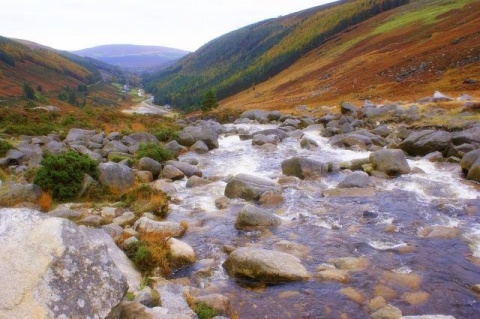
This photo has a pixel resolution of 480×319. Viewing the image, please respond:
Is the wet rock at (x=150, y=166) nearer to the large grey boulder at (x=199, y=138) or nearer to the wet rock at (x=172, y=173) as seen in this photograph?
the wet rock at (x=172, y=173)

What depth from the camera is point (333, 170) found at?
72.6 feet

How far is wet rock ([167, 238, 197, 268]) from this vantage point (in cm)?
1152

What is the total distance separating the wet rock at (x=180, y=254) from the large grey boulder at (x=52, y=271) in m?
4.79

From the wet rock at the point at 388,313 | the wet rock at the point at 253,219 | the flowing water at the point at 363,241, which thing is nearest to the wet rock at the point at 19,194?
the flowing water at the point at 363,241

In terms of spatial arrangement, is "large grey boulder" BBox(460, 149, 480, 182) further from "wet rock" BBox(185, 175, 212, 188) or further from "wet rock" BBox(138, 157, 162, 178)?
"wet rock" BBox(138, 157, 162, 178)

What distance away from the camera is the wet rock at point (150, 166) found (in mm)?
21141

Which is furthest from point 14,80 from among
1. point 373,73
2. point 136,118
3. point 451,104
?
point 451,104

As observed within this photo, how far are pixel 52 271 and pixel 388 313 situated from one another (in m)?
7.28

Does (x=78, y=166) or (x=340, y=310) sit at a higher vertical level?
(x=78, y=166)

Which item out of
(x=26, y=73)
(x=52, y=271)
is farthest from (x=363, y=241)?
(x=26, y=73)

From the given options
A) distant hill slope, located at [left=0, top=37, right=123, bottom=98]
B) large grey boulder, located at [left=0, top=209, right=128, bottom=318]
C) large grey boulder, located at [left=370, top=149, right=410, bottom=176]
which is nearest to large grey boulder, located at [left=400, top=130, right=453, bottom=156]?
large grey boulder, located at [left=370, top=149, right=410, bottom=176]

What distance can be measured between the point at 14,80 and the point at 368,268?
503 feet

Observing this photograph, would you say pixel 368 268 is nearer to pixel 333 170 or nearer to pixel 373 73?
pixel 333 170

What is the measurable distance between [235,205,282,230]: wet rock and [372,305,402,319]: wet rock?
5.96 m
